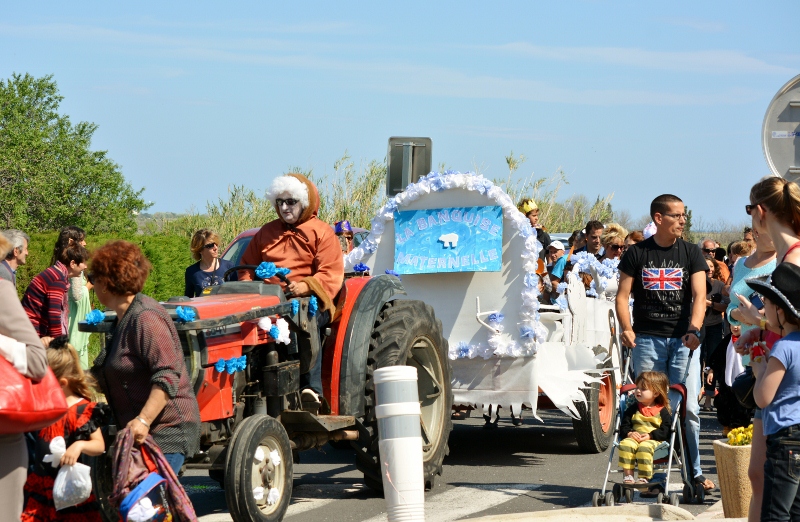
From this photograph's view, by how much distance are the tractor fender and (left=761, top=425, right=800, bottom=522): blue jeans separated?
305cm

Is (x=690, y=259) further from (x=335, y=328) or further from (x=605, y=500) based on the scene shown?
(x=335, y=328)

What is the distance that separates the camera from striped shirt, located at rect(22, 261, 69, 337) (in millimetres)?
9102

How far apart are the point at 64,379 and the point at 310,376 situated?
207cm

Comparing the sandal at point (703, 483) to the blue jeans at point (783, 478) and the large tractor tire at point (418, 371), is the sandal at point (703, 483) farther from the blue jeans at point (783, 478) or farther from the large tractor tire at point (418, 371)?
the blue jeans at point (783, 478)

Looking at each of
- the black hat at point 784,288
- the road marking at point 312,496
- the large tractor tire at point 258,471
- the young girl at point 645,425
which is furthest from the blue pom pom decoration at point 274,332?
the black hat at point 784,288

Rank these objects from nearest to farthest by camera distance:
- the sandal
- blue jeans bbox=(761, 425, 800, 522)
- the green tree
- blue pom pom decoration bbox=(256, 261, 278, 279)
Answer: blue jeans bbox=(761, 425, 800, 522), blue pom pom decoration bbox=(256, 261, 278, 279), the sandal, the green tree

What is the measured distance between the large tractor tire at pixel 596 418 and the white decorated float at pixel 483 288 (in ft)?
0.11

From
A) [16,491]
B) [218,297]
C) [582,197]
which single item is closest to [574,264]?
[218,297]

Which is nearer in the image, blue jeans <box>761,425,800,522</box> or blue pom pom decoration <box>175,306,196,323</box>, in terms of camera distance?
blue jeans <box>761,425,800,522</box>

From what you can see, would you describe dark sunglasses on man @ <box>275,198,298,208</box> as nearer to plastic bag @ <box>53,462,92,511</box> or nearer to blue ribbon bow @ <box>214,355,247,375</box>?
blue ribbon bow @ <box>214,355,247,375</box>

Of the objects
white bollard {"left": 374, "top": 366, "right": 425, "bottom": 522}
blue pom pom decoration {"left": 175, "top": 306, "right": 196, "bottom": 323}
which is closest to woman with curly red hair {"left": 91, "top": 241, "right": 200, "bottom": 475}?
blue pom pom decoration {"left": 175, "top": 306, "right": 196, "bottom": 323}

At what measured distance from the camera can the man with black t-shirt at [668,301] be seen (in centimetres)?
755

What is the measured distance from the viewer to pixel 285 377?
6.62m

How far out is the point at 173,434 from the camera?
4.96m
